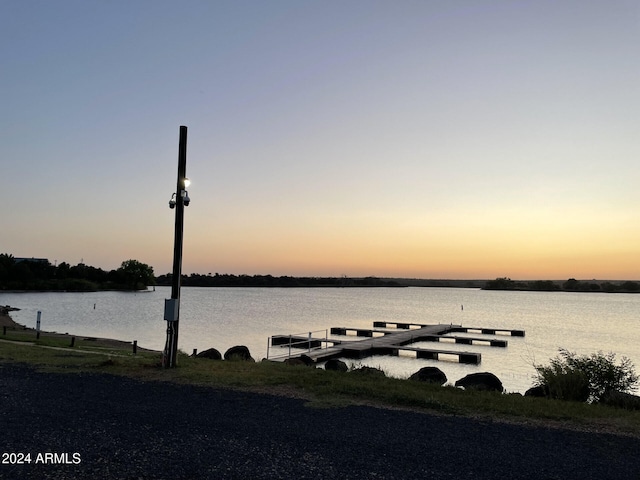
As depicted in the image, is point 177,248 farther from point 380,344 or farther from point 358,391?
point 380,344

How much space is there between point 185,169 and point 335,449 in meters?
8.71

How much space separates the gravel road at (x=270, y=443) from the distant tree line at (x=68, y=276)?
157644 millimetres

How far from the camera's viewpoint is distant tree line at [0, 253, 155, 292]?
14288cm

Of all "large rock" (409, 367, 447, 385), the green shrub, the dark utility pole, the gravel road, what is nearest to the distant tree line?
the dark utility pole

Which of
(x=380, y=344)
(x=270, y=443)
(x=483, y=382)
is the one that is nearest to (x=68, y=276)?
(x=380, y=344)

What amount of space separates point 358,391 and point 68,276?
174772 millimetres

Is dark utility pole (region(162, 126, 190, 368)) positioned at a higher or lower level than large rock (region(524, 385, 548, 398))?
higher

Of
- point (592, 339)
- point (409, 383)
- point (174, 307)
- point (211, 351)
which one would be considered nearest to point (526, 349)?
point (592, 339)

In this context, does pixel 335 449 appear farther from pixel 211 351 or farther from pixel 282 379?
pixel 211 351

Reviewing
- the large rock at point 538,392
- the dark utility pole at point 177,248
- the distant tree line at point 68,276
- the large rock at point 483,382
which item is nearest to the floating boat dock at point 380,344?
the large rock at point 483,382

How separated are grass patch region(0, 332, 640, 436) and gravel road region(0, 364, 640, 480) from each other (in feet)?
2.12

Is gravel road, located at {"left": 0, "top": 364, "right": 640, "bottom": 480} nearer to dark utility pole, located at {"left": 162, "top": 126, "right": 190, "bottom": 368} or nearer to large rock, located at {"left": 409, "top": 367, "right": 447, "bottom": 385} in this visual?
dark utility pole, located at {"left": 162, "top": 126, "right": 190, "bottom": 368}

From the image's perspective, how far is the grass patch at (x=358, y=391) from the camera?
25.8 feet

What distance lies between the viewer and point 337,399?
8.77m
